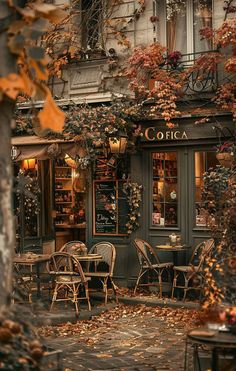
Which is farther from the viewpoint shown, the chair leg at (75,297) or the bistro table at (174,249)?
the bistro table at (174,249)

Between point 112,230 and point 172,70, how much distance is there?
12.1ft

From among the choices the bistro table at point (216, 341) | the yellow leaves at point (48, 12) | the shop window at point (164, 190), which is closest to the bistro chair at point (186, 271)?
the shop window at point (164, 190)

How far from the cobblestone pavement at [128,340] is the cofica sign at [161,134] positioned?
11.6ft

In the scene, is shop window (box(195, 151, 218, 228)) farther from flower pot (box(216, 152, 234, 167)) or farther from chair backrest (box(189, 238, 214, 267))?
flower pot (box(216, 152, 234, 167))

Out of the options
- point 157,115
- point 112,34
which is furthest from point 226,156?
point 112,34

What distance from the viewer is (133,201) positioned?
1467 centimetres

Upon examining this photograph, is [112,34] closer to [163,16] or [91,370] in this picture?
[163,16]

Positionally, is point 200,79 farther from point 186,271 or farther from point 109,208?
point 186,271

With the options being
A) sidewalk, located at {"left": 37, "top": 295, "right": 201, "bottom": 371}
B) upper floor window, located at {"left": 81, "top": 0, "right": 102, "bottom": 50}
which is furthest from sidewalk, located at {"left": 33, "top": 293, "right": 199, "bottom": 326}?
upper floor window, located at {"left": 81, "top": 0, "right": 102, "bottom": 50}

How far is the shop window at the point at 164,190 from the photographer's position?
14.5 meters

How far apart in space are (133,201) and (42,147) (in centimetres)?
227

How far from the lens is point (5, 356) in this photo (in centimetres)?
450

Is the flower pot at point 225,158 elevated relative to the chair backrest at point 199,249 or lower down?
elevated

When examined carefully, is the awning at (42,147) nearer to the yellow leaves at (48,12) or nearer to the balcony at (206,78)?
the balcony at (206,78)
